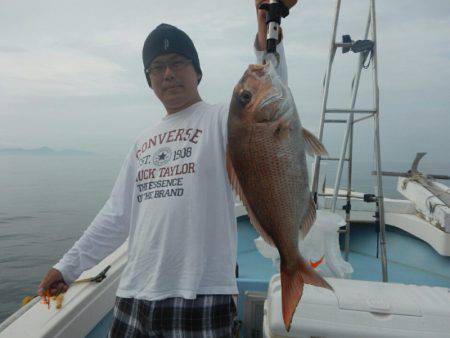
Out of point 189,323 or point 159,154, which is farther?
point 159,154

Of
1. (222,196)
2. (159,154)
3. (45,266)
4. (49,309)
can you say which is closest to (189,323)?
(222,196)

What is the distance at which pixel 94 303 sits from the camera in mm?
2832

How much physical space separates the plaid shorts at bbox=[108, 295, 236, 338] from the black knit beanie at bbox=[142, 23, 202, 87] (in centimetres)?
138

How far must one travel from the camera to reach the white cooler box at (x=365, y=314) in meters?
1.84

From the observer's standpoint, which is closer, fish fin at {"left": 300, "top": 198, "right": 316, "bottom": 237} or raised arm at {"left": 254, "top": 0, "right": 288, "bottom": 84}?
fish fin at {"left": 300, "top": 198, "right": 316, "bottom": 237}

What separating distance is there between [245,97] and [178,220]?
28.8 inches

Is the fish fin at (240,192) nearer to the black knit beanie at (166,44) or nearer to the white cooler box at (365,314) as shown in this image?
the white cooler box at (365,314)

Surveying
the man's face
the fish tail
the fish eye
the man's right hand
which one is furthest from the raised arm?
the man's right hand

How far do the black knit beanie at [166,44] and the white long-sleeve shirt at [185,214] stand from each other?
0.35m

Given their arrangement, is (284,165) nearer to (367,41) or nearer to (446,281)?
(367,41)

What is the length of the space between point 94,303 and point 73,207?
17053mm

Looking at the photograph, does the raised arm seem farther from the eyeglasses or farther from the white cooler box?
the white cooler box

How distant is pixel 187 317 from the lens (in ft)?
5.59

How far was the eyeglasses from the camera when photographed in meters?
2.04
